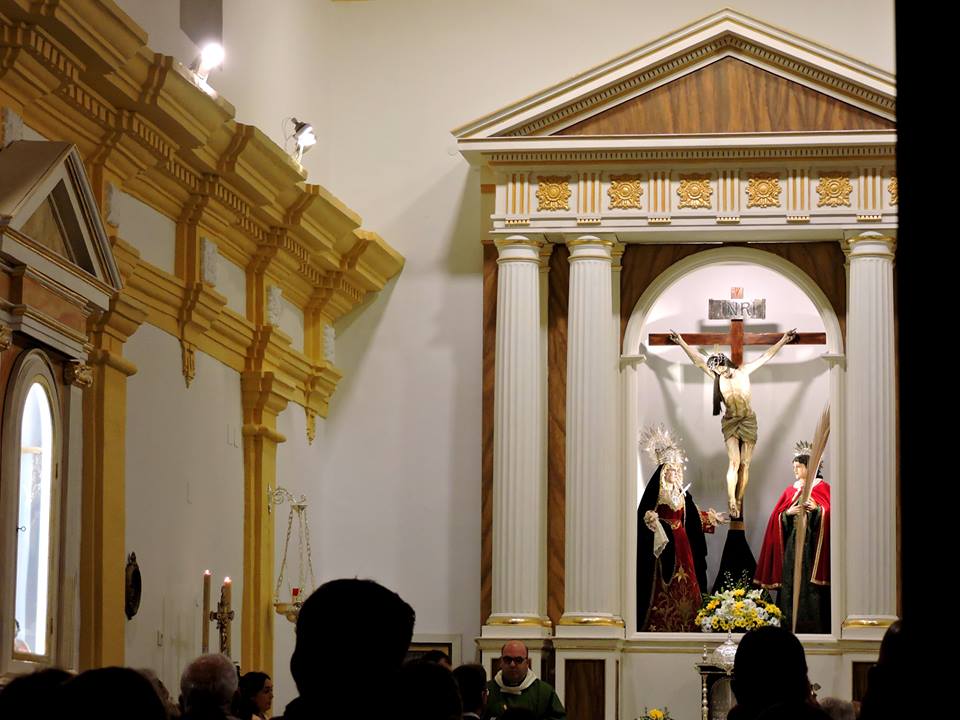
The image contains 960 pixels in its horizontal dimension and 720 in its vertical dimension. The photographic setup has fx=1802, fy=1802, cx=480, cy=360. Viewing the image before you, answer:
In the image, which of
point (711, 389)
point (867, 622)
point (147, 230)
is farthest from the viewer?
point (711, 389)

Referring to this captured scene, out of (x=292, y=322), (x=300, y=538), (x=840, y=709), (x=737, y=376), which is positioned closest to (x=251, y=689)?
(x=840, y=709)

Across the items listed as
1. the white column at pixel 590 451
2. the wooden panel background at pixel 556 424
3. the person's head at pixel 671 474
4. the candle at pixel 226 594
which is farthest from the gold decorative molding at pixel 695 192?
the candle at pixel 226 594

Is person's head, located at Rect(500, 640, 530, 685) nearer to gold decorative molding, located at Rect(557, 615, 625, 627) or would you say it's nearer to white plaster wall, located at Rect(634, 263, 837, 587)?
gold decorative molding, located at Rect(557, 615, 625, 627)

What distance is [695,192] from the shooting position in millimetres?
17281

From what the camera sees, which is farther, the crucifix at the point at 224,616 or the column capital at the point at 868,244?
the column capital at the point at 868,244

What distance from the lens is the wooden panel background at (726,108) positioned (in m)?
17.2

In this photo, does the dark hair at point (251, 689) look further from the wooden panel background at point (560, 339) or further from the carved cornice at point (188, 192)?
the wooden panel background at point (560, 339)

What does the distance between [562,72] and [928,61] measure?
16.5 meters

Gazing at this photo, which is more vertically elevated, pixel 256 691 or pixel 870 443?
pixel 870 443

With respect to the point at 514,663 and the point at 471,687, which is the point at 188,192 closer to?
the point at 514,663

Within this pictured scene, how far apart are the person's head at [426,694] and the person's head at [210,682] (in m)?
2.71

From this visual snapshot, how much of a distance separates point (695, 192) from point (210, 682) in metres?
11.0

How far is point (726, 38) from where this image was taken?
17.2 meters

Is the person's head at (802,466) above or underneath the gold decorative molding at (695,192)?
underneath
